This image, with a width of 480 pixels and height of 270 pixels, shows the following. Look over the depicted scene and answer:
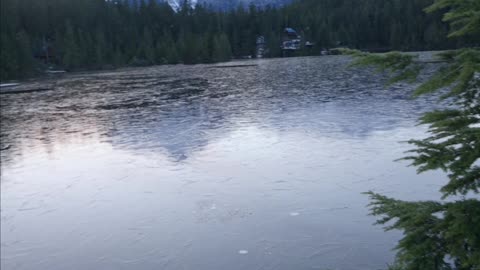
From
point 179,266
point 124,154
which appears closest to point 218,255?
point 179,266

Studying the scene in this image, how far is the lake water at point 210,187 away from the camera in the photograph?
36.3ft

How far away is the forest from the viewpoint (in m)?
100

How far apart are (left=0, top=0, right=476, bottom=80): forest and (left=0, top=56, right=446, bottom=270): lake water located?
208 feet

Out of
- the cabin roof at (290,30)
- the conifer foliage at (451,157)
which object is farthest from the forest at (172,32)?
the conifer foliage at (451,157)

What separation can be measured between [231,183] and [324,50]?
398ft

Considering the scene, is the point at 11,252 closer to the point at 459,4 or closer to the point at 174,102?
the point at 459,4

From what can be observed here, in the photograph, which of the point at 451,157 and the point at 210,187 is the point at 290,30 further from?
the point at 451,157

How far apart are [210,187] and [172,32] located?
130 m

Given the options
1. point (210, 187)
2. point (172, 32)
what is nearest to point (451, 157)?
point (210, 187)

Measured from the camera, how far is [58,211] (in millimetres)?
14133

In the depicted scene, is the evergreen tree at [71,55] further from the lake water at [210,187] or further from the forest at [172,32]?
the lake water at [210,187]

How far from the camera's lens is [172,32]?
140625 mm

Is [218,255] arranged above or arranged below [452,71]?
below

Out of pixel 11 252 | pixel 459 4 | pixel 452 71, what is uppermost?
pixel 459 4
